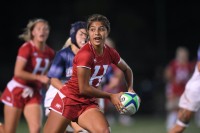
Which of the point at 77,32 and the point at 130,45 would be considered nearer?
the point at 77,32

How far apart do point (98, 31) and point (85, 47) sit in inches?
8.3

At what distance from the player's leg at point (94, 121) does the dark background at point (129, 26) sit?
11.8 meters

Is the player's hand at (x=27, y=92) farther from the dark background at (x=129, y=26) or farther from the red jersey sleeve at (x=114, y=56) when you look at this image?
the dark background at (x=129, y=26)

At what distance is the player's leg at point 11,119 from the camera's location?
7.05m

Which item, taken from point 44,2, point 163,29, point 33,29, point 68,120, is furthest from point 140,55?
point 68,120

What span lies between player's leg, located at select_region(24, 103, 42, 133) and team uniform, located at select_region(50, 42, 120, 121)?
4.09 ft

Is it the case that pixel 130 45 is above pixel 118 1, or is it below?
below

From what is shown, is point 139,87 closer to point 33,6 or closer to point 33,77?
point 33,6

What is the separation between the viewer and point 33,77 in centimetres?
713

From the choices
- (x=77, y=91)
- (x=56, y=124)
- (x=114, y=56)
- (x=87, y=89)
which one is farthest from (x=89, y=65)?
(x=56, y=124)

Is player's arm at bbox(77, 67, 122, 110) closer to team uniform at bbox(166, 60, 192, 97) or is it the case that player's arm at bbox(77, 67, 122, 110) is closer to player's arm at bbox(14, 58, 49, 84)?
player's arm at bbox(14, 58, 49, 84)

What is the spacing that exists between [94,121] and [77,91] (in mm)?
404

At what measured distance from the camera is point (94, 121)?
5.59 m

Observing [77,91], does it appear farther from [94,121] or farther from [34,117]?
[34,117]
